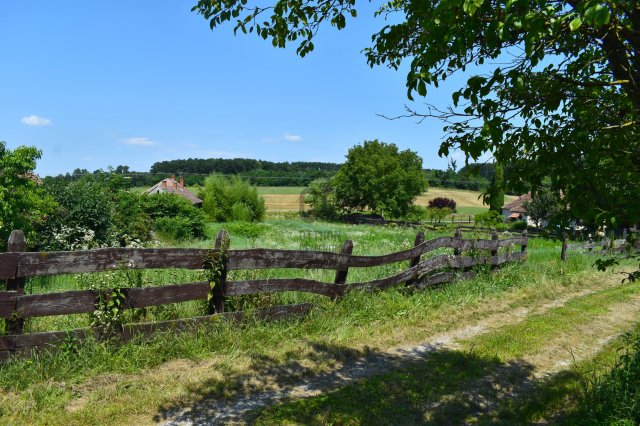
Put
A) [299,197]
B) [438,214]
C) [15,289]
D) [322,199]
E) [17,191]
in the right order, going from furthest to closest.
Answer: [299,197] → [438,214] → [322,199] → [17,191] → [15,289]

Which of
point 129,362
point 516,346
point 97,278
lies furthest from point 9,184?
point 516,346

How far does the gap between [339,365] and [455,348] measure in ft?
6.50

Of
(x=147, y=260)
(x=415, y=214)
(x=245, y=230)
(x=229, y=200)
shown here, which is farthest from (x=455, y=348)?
(x=415, y=214)

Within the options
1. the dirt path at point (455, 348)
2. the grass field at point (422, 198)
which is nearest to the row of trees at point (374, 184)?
the grass field at point (422, 198)

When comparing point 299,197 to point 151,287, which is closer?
point 151,287

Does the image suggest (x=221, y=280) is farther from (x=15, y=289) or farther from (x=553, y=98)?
(x=553, y=98)

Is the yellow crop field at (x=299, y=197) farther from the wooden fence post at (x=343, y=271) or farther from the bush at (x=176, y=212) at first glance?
the wooden fence post at (x=343, y=271)

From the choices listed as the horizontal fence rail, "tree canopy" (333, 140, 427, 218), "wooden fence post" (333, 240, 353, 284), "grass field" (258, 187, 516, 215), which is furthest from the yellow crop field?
the horizontal fence rail

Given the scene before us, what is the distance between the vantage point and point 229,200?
51594mm

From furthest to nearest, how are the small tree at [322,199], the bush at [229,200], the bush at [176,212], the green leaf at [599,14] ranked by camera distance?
1. the small tree at [322,199]
2. the bush at [229,200]
3. the bush at [176,212]
4. the green leaf at [599,14]

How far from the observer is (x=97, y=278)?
236 inches

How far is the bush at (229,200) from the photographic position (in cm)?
4992

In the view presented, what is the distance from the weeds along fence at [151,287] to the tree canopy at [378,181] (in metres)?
57.7

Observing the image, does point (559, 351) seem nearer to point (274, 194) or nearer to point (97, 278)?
point (97, 278)
